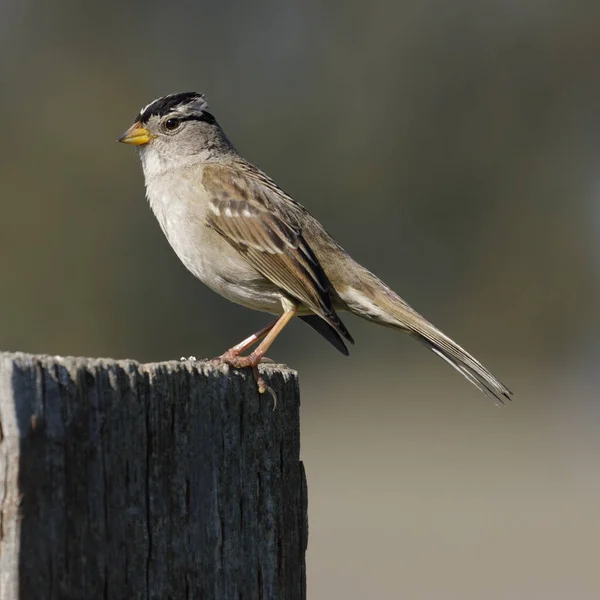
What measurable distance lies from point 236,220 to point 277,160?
20.6 metres

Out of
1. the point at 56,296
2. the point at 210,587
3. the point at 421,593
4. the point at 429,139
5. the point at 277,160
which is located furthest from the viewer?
the point at 429,139

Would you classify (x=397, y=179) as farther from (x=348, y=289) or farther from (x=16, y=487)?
(x=16, y=487)

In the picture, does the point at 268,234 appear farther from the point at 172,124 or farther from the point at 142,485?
the point at 142,485

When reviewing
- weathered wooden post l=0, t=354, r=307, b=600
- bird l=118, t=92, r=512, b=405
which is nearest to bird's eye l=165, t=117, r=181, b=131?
bird l=118, t=92, r=512, b=405

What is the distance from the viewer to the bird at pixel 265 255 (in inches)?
214

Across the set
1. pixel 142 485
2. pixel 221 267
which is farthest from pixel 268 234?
pixel 142 485

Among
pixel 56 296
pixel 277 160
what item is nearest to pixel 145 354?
pixel 56 296

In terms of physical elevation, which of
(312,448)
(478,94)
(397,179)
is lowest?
(312,448)

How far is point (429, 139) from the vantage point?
2792 centimetres

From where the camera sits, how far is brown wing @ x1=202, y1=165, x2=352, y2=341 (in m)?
5.38

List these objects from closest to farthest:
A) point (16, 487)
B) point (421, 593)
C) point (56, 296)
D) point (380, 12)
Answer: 1. point (16, 487)
2. point (421, 593)
3. point (56, 296)
4. point (380, 12)

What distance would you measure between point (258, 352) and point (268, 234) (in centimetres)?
137

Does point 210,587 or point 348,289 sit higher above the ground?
point 348,289

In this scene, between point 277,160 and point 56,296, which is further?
point 277,160
